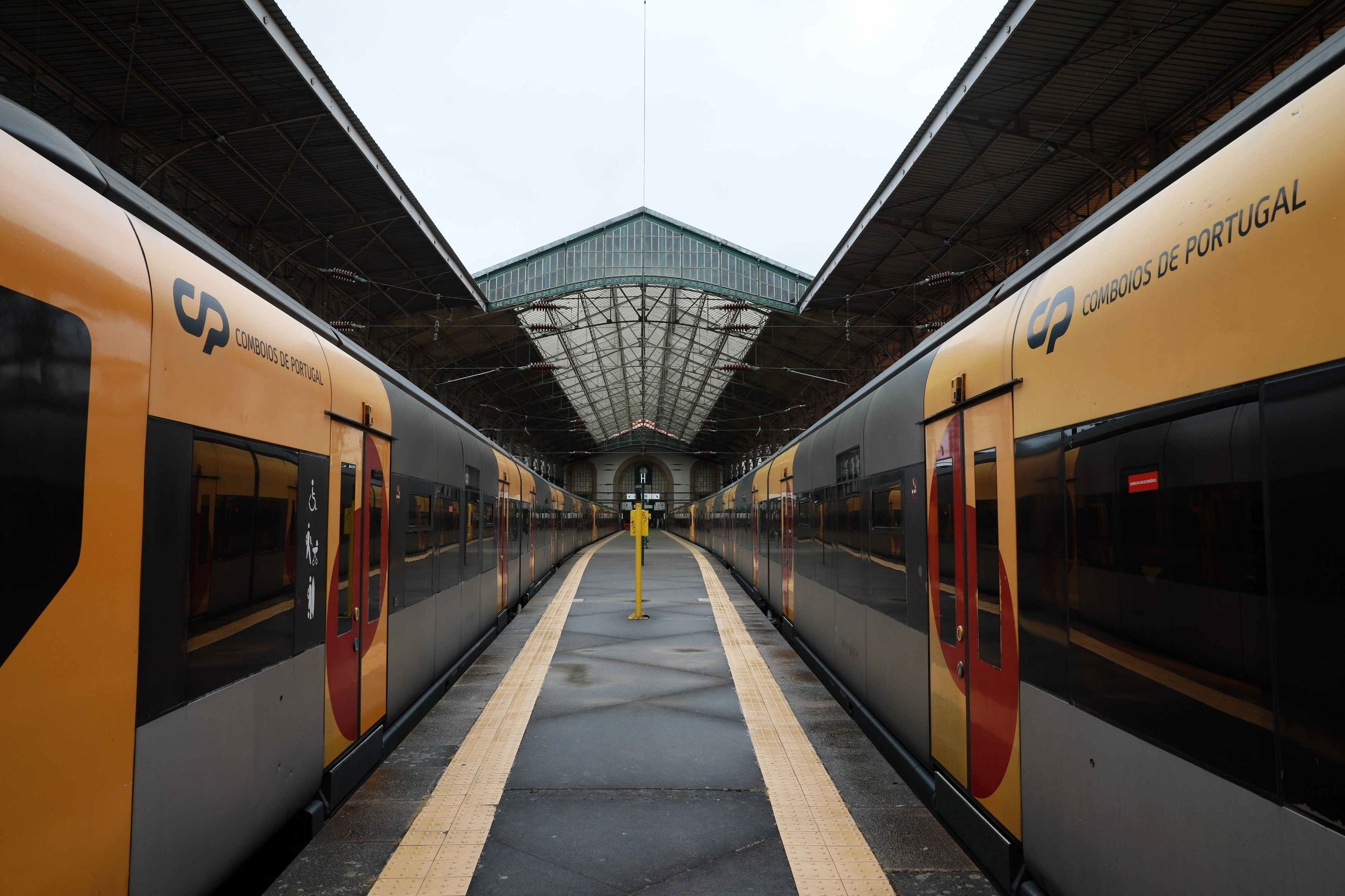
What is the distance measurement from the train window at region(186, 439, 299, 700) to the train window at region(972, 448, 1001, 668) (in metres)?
3.45

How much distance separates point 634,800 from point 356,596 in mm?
2208

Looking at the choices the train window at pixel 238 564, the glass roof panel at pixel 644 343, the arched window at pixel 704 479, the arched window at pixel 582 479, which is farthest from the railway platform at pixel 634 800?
the arched window at pixel 582 479

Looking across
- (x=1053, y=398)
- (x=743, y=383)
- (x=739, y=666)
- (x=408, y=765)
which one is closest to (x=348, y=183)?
(x=739, y=666)

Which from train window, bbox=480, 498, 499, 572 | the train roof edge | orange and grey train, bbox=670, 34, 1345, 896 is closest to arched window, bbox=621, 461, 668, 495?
train window, bbox=480, 498, 499, 572

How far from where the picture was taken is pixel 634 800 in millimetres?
5043

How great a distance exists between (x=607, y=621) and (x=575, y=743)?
675cm

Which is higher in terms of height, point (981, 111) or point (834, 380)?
point (981, 111)

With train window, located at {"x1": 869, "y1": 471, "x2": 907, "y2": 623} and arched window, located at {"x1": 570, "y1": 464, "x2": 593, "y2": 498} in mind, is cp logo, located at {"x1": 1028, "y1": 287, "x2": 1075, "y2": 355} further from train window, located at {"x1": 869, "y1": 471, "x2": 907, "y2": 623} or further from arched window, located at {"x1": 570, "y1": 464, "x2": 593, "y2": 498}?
arched window, located at {"x1": 570, "y1": 464, "x2": 593, "y2": 498}

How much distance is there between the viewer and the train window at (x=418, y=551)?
6.55 m

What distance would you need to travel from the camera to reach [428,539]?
725 centimetres

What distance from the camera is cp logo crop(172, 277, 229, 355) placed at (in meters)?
3.06

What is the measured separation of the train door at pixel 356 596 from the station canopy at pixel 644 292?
2077 cm

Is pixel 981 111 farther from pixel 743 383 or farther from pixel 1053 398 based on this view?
pixel 743 383

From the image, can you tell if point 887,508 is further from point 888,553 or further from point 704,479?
point 704,479
